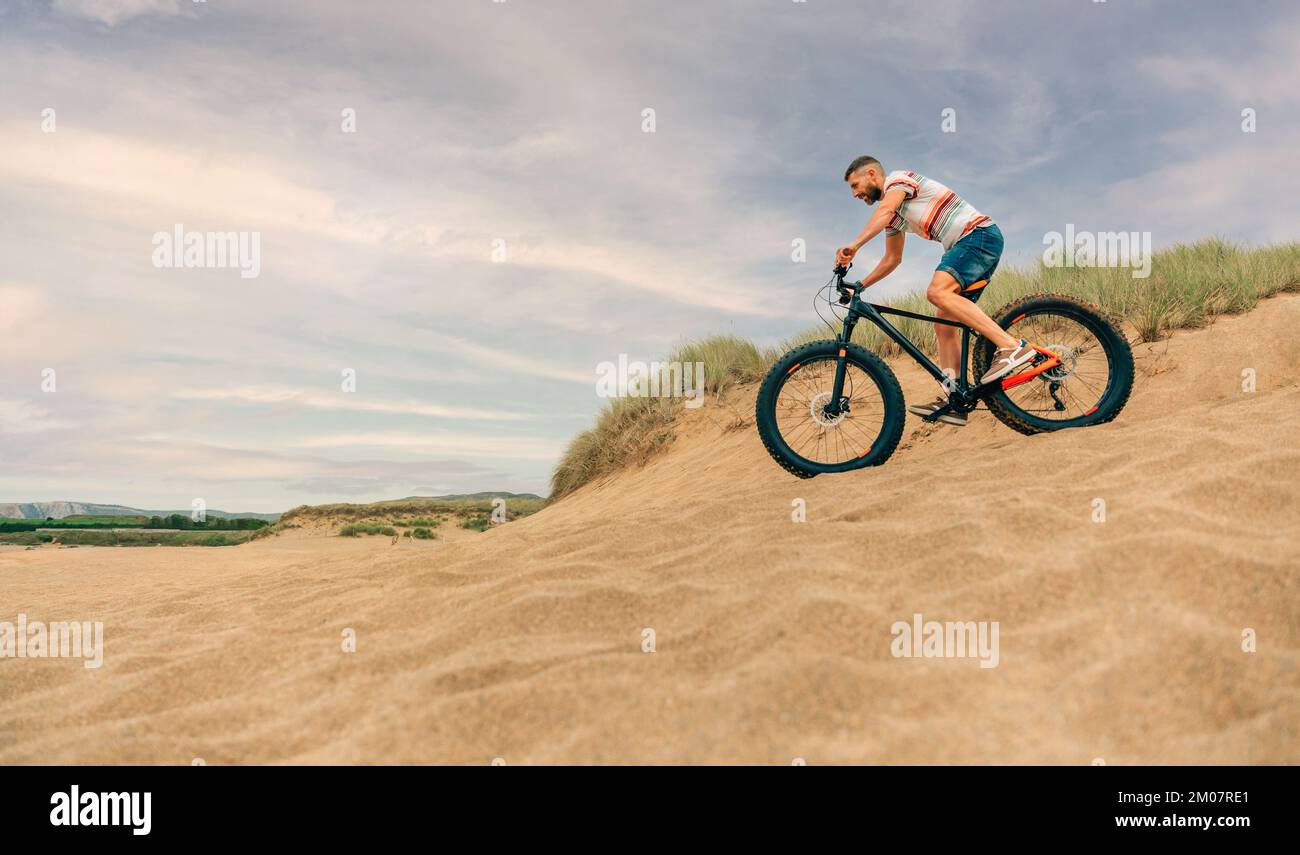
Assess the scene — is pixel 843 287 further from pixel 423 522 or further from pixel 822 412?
pixel 423 522

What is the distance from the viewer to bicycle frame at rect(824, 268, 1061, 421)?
537 centimetres

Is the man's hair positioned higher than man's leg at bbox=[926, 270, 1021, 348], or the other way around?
the man's hair

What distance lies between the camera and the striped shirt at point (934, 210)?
17.8 feet

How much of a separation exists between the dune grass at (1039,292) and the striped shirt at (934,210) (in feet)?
11.7

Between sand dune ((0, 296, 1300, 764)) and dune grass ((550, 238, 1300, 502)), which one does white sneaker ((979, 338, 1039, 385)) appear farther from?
dune grass ((550, 238, 1300, 502))

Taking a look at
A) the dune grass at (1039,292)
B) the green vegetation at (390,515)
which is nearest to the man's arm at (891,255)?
the dune grass at (1039,292)

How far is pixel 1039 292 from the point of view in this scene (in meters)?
8.62

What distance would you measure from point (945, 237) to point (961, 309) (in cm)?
55

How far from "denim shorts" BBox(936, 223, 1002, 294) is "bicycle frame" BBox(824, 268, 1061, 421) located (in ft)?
1.11

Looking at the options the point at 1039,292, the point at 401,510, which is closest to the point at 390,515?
the point at 401,510

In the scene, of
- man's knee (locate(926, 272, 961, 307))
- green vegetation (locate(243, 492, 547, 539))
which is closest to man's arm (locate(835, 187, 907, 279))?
man's knee (locate(926, 272, 961, 307))
